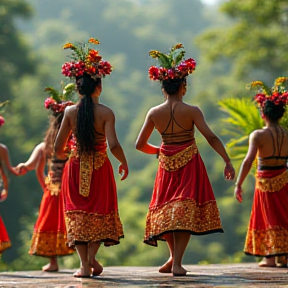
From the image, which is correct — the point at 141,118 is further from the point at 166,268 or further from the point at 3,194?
the point at 166,268

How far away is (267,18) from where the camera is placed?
30.0 m

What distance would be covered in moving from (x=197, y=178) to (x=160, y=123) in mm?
598

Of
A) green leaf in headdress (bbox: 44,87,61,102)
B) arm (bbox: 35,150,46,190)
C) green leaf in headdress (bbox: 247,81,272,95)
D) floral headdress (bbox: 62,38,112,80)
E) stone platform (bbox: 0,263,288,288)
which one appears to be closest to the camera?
stone platform (bbox: 0,263,288,288)

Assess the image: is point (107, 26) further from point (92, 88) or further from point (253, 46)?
point (92, 88)

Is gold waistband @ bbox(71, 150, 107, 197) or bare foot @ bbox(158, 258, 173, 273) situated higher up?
gold waistband @ bbox(71, 150, 107, 197)

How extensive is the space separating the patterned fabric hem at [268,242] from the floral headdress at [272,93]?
4.23 feet

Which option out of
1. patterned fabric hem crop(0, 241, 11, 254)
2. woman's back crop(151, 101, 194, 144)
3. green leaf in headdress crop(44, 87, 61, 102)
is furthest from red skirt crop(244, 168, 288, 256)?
patterned fabric hem crop(0, 241, 11, 254)

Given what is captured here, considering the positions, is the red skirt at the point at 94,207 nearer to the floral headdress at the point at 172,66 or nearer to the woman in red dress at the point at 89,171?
the woman in red dress at the point at 89,171

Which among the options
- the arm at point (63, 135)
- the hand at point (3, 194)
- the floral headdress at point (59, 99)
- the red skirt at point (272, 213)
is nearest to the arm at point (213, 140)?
the arm at point (63, 135)

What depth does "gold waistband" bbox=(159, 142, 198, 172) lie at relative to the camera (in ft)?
30.8

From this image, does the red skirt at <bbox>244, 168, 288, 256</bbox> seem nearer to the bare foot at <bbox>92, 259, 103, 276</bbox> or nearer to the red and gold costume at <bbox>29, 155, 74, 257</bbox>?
the bare foot at <bbox>92, 259, 103, 276</bbox>

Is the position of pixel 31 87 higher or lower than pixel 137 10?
lower

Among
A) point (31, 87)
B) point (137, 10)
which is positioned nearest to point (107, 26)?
point (137, 10)

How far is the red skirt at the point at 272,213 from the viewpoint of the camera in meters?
10.6
